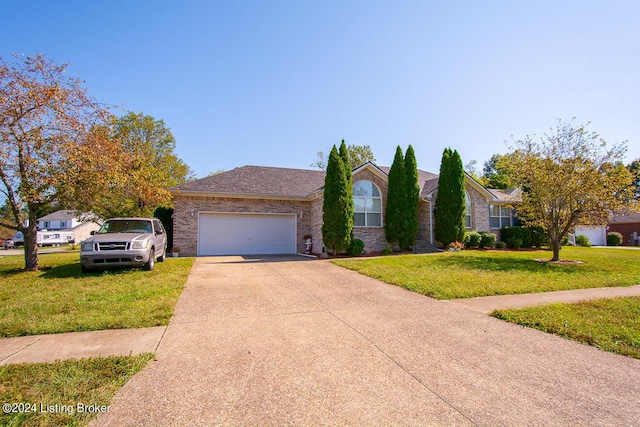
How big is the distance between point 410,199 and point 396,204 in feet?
2.89

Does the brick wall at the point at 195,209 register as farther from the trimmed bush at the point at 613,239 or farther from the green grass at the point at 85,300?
the trimmed bush at the point at 613,239

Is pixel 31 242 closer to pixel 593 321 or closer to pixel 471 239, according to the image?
pixel 593 321

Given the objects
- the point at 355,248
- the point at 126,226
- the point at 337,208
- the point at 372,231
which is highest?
the point at 337,208

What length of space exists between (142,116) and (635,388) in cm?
3336

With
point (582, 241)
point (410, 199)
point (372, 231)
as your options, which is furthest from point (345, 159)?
point (582, 241)

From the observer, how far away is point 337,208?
1453 centimetres

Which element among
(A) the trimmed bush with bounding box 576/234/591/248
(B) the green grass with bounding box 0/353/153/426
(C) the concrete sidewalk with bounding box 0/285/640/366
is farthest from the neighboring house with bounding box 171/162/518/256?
(A) the trimmed bush with bounding box 576/234/591/248

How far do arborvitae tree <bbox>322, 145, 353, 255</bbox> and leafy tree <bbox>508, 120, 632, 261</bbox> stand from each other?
7406 mm

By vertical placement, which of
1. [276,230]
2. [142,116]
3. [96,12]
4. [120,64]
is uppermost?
[142,116]

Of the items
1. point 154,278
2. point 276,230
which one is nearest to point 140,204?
point 276,230

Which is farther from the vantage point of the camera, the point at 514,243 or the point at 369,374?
the point at 514,243

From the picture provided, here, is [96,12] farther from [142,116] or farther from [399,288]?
[142,116]

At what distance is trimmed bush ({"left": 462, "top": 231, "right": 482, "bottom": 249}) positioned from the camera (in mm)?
17547

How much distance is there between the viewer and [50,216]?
144ft
